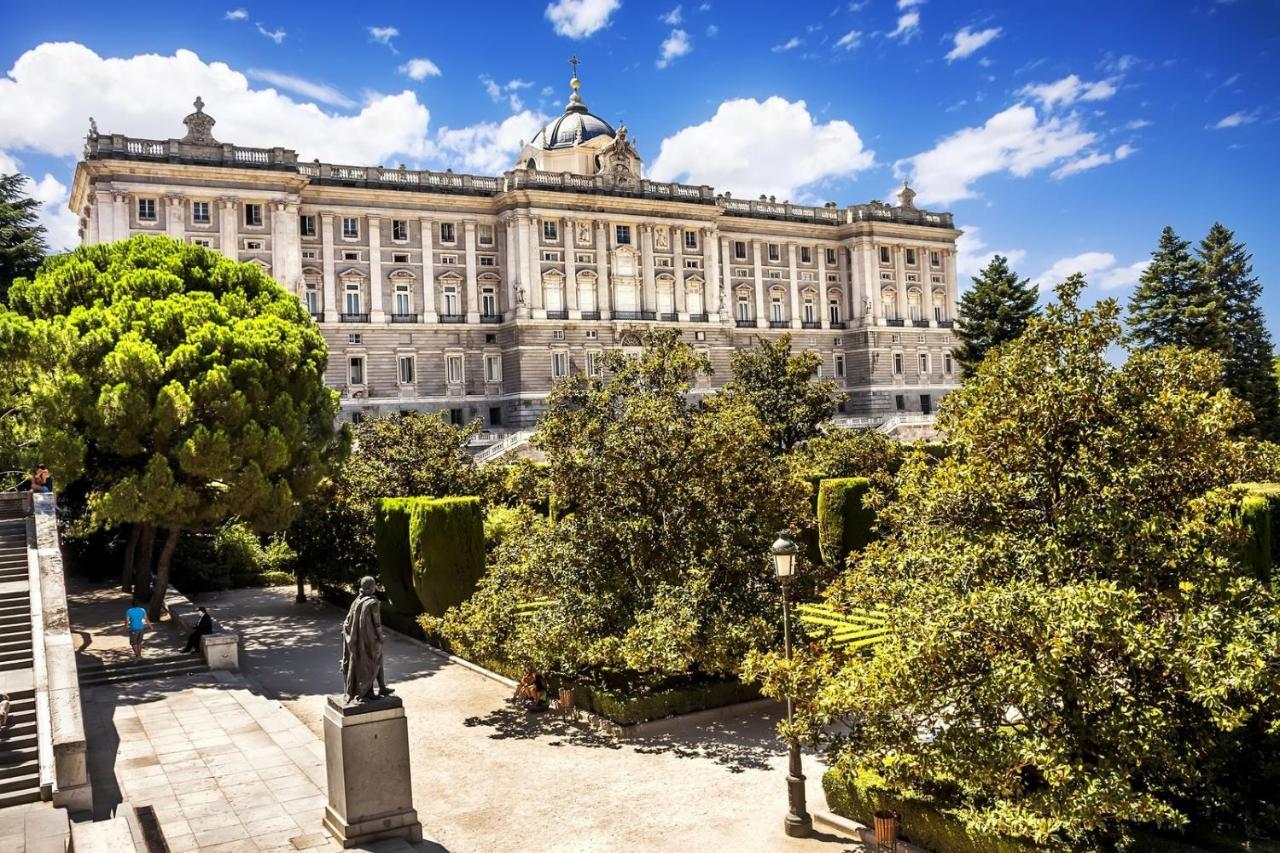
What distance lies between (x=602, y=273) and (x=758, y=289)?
41.0 feet

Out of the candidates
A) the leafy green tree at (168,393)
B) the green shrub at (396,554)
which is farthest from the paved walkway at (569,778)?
the leafy green tree at (168,393)

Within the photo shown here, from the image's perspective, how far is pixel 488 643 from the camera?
1792cm

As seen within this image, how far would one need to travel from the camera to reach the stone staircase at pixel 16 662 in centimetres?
1362

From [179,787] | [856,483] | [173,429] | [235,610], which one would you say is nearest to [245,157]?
[235,610]

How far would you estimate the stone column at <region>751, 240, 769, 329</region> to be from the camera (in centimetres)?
6912

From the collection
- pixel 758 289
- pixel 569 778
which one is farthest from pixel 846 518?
pixel 758 289

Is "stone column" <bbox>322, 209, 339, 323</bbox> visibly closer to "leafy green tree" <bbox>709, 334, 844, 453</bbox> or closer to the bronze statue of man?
"leafy green tree" <bbox>709, 334, 844, 453</bbox>

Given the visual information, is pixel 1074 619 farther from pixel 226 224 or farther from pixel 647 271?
pixel 647 271

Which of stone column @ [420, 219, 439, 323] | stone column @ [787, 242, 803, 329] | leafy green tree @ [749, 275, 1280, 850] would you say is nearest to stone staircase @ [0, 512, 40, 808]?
leafy green tree @ [749, 275, 1280, 850]

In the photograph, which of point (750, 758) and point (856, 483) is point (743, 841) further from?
point (856, 483)

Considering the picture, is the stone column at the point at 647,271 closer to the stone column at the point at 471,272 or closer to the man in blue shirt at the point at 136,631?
the stone column at the point at 471,272

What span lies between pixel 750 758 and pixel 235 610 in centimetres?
1969

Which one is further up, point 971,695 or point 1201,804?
point 971,695

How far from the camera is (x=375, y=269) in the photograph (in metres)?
57.7
